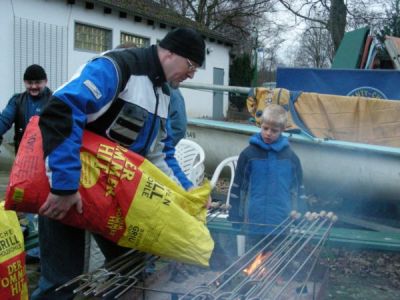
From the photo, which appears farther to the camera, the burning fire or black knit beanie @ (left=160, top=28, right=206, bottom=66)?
the burning fire

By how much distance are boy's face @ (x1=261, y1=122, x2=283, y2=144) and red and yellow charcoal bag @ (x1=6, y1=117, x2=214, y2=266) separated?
1602 millimetres

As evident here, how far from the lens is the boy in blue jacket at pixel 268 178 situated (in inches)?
143

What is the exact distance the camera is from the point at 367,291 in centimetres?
400

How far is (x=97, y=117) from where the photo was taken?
220cm

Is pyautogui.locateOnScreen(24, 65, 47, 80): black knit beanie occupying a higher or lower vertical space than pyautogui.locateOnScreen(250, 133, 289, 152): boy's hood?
higher

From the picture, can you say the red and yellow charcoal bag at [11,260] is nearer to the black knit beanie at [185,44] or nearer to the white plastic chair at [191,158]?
the black knit beanie at [185,44]

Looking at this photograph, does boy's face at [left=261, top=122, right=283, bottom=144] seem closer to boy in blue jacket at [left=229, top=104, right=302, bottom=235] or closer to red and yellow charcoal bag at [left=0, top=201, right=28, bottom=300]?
boy in blue jacket at [left=229, top=104, right=302, bottom=235]

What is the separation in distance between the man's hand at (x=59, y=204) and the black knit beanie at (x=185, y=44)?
2.56ft

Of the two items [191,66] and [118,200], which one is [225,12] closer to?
[191,66]

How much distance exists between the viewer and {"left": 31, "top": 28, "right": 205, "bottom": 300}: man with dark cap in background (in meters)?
1.97

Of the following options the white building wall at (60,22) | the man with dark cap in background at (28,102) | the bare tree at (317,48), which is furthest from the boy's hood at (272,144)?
the bare tree at (317,48)

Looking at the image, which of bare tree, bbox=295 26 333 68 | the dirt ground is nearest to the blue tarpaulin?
the dirt ground

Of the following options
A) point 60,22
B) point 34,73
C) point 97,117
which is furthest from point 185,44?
point 60,22

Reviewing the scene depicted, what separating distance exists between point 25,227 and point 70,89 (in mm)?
1921
